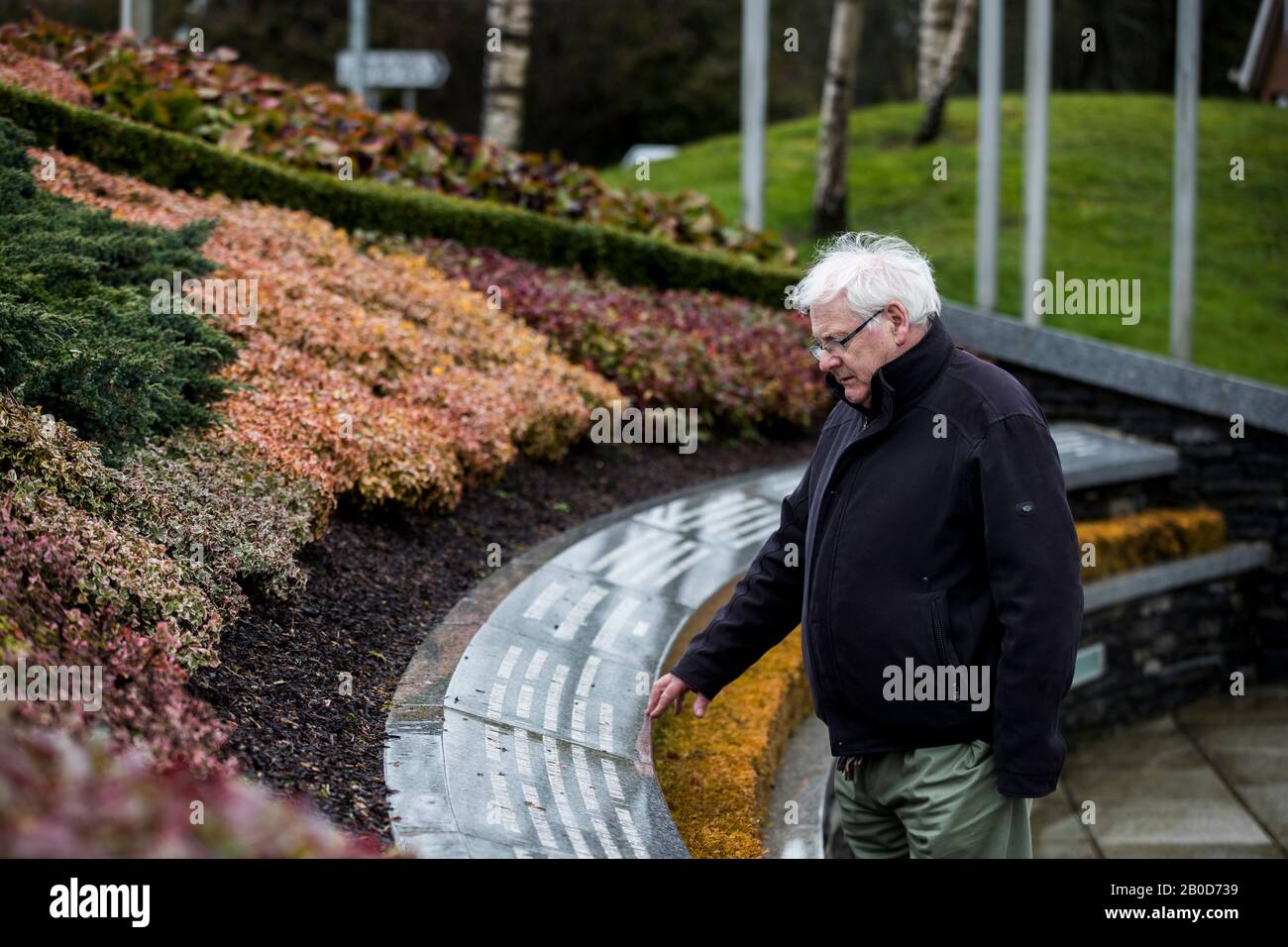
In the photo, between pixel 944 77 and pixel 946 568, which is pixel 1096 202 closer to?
pixel 944 77

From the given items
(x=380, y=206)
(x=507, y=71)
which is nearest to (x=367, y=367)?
(x=380, y=206)

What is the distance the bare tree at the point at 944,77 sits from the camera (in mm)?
17203

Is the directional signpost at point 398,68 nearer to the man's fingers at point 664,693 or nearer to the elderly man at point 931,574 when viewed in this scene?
the man's fingers at point 664,693

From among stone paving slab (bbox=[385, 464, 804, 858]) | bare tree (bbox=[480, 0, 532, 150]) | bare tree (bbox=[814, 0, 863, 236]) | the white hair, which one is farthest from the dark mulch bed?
bare tree (bbox=[814, 0, 863, 236])

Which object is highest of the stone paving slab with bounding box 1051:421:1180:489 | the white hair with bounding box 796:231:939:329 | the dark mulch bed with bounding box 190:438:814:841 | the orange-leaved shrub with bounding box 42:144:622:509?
the white hair with bounding box 796:231:939:329

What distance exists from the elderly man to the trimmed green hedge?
6482 mm

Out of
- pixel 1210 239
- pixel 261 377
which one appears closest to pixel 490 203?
pixel 261 377

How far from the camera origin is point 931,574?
9.13ft

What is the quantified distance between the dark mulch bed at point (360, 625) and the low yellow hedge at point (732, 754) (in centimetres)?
91

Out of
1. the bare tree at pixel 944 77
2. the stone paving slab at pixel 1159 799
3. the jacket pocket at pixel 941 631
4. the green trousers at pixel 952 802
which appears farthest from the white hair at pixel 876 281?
the bare tree at pixel 944 77

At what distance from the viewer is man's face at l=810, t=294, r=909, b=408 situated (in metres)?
2.89

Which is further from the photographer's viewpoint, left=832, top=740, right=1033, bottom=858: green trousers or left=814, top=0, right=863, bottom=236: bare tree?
left=814, top=0, right=863, bottom=236: bare tree

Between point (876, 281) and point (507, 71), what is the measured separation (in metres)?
10.0

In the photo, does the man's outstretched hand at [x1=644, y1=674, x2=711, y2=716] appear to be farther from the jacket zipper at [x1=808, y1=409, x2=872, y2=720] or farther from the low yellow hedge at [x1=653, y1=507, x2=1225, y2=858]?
the low yellow hedge at [x1=653, y1=507, x2=1225, y2=858]
